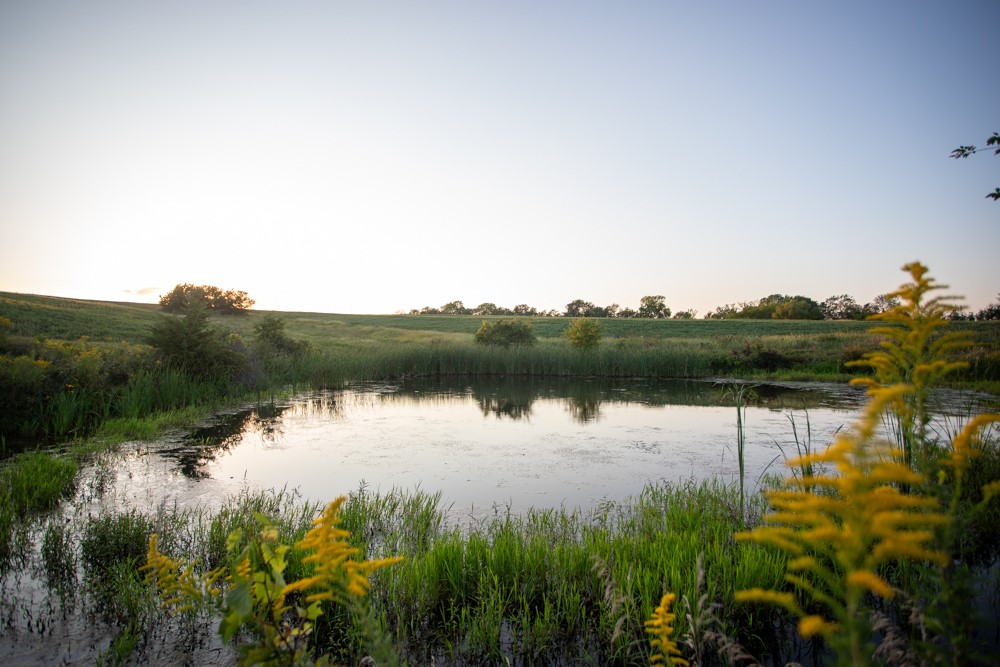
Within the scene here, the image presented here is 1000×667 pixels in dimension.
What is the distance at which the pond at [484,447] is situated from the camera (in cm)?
691

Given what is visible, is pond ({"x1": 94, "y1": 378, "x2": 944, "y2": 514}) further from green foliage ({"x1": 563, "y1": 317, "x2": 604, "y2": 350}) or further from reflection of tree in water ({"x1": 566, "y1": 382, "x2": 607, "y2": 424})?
green foliage ({"x1": 563, "y1": 317, "x2": 604, "y2": 350})

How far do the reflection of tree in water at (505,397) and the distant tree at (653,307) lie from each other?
206 feet

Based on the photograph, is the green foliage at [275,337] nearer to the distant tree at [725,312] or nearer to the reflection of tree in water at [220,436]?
the reflection of tree in water at [220,436]

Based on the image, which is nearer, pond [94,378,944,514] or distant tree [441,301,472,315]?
pond [94,378,944,514]

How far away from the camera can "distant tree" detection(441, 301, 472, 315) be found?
8600cm

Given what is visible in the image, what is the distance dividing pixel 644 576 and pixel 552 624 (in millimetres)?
710

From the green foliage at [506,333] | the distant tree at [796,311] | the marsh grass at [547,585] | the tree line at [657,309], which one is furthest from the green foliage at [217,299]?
the distant tree at [796,311]

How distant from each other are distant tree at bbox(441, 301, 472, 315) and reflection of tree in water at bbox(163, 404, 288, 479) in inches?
2857

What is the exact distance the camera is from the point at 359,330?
4534 centimetres

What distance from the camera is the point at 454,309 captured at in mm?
87062

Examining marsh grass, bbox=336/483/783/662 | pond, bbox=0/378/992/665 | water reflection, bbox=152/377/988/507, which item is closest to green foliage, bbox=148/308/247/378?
pond, bbox=0/378/992/665

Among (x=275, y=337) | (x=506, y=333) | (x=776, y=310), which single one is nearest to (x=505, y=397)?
(x=275, y=337)

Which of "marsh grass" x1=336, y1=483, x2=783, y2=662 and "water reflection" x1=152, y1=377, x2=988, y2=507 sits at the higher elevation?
"marsh grass" x1=336, y1=483, x2=783, y2=662

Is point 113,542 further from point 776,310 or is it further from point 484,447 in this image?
point 776,310
